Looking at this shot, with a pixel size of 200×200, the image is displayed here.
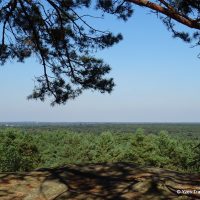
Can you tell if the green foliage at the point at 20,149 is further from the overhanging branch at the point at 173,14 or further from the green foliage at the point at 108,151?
the overhanging branch at the point at 173,14

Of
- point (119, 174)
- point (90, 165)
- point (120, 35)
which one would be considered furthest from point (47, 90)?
point (119, 174)

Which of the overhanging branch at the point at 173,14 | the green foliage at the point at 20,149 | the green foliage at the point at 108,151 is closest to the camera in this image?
the overhanging branch at the point at 173,14

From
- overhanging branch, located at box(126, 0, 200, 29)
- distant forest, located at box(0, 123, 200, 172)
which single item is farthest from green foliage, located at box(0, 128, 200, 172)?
overhanging branch, located at box(126, 0, 200, 29)

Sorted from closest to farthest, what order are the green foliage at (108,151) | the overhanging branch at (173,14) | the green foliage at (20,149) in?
the overhanging branch at (173,14), the green foliage at (20,149), the green foliage at (108,151)

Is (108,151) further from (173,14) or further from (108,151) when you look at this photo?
(173,14)

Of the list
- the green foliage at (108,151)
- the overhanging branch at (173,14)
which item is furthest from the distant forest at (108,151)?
the overhanging branch at (173,14)

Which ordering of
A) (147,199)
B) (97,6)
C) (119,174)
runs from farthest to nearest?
(97,6), (119,174), (147,199)

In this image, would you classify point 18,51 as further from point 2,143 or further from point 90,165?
point 2,143

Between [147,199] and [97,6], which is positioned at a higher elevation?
[97,6]

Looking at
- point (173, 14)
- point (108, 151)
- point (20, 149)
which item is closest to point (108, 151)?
point (108, 151)

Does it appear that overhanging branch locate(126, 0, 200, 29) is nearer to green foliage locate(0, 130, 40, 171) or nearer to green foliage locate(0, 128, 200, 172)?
green foliage locate(0, 130, 40, 171)

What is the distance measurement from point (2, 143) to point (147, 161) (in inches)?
457

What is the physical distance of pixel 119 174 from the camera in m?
6.00

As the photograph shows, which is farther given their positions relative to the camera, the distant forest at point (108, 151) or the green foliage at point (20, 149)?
the distant forest at point (108, 151)
